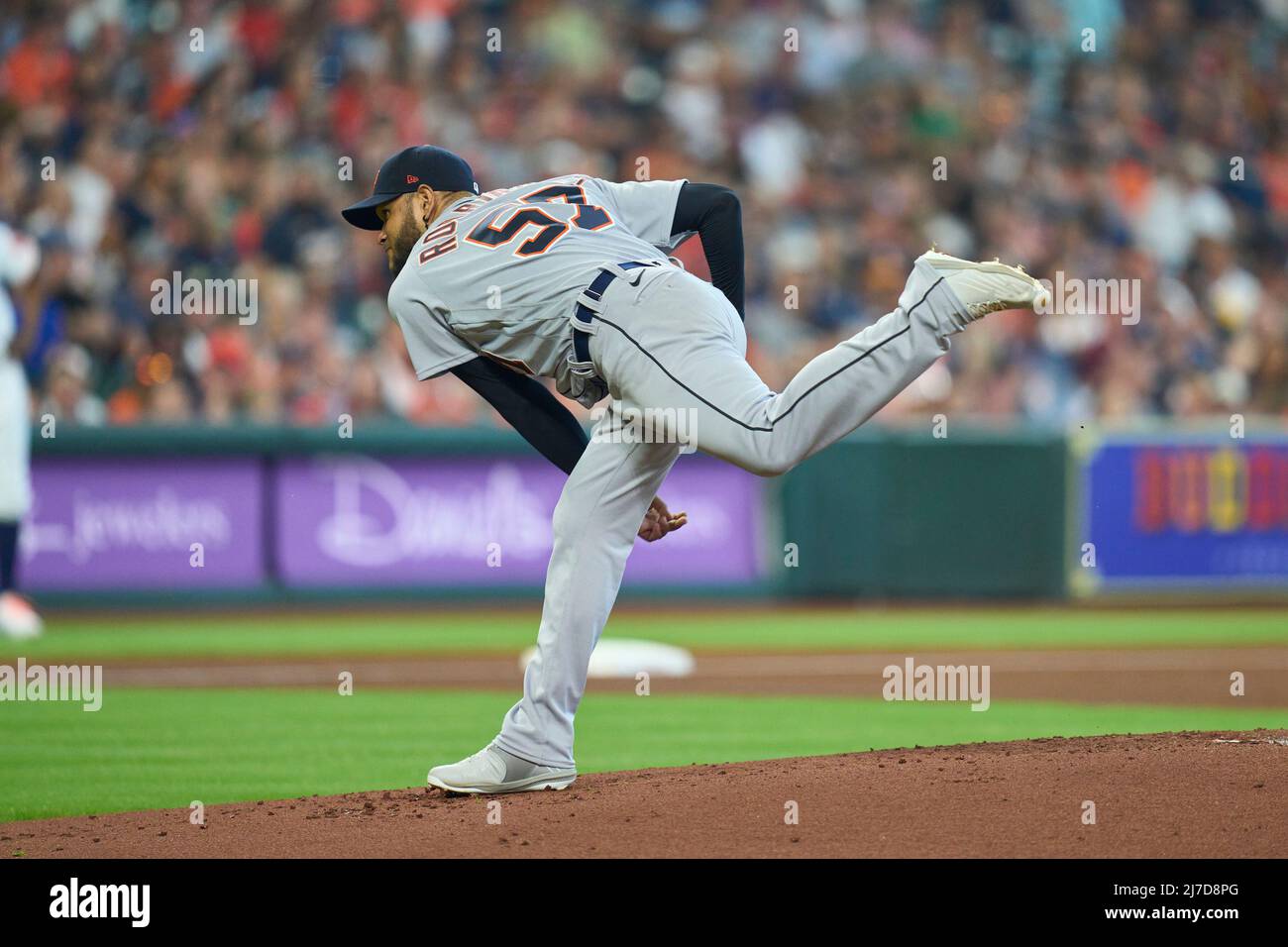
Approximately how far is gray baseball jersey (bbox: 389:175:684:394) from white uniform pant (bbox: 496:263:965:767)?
0.15 meters

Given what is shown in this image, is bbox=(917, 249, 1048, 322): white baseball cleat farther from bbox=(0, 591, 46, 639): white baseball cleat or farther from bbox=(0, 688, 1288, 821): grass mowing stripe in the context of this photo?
bbox=(0, 591, 46, 639): white baseball cleat

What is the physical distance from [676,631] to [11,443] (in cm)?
477

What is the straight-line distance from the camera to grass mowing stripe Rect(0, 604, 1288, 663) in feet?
36.9

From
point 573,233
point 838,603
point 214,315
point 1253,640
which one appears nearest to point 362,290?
point 214,315

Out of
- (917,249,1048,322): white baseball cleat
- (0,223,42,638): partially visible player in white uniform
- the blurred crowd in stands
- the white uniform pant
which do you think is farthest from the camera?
the blurred crowd in stands

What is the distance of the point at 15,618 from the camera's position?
1099cm

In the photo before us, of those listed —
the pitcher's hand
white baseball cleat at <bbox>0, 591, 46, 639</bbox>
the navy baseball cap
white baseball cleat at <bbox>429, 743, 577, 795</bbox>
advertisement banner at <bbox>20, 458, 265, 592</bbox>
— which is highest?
the navy baseball cap

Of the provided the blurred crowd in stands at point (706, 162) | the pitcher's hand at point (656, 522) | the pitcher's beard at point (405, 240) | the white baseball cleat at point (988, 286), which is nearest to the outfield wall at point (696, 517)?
the blurred crowd in stands at point (706, 162)

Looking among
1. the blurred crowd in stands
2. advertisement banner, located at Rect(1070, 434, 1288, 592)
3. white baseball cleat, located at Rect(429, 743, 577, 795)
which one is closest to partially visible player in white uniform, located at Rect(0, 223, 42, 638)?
the blurred crowd in stands

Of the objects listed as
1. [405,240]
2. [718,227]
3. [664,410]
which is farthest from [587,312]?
[405,240]

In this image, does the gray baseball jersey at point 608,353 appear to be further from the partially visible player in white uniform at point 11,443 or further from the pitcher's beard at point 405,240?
the partially visible player in white uniform at point 11,443

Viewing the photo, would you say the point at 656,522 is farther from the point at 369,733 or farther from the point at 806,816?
the point at 369,733

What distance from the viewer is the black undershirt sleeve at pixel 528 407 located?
4.99 m
